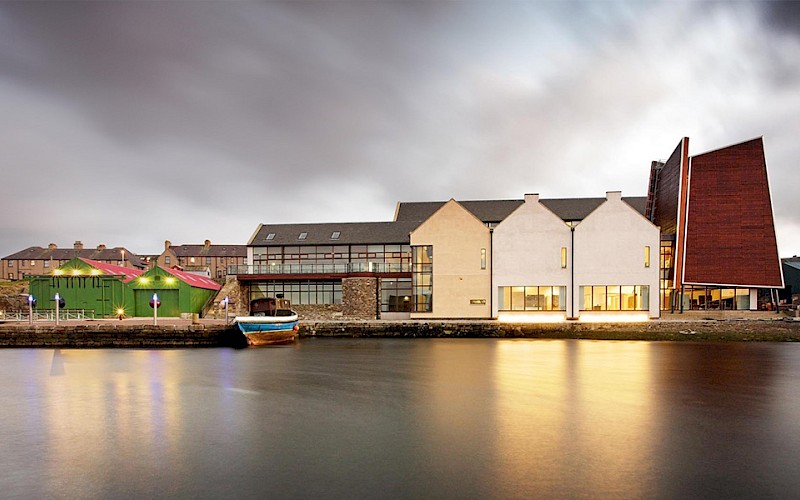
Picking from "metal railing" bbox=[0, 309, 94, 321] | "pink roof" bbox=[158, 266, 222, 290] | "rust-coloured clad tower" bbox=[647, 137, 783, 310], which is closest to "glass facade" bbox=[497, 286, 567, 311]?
"rust-coloured clad tower" bbox=[647, 137, 783, 310]

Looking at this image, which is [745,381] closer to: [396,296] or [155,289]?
[396,296]

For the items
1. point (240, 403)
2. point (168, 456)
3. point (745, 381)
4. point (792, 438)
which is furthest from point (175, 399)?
point (745, 381)

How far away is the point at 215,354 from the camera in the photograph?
2773 cm

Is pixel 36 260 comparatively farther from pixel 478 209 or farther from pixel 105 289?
pixel 478 209

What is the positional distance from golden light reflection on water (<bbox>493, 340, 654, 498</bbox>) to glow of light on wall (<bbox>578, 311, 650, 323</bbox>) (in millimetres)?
12899

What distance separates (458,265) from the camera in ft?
129

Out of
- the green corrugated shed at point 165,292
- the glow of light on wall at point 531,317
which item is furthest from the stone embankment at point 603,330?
the green corrugated shed at point 165,292

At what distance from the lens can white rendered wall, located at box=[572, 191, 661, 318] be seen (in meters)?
37.4

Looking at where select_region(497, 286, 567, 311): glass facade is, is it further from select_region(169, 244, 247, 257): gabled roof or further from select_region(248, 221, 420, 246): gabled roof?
select_region(169, 244, 247, 257): gabled roof

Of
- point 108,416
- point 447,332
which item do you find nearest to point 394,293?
point 447,332

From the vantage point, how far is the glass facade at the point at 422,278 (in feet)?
130

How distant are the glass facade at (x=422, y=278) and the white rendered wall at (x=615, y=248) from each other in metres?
11.6

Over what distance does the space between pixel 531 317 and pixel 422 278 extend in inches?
367

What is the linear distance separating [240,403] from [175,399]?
2.54 meters
